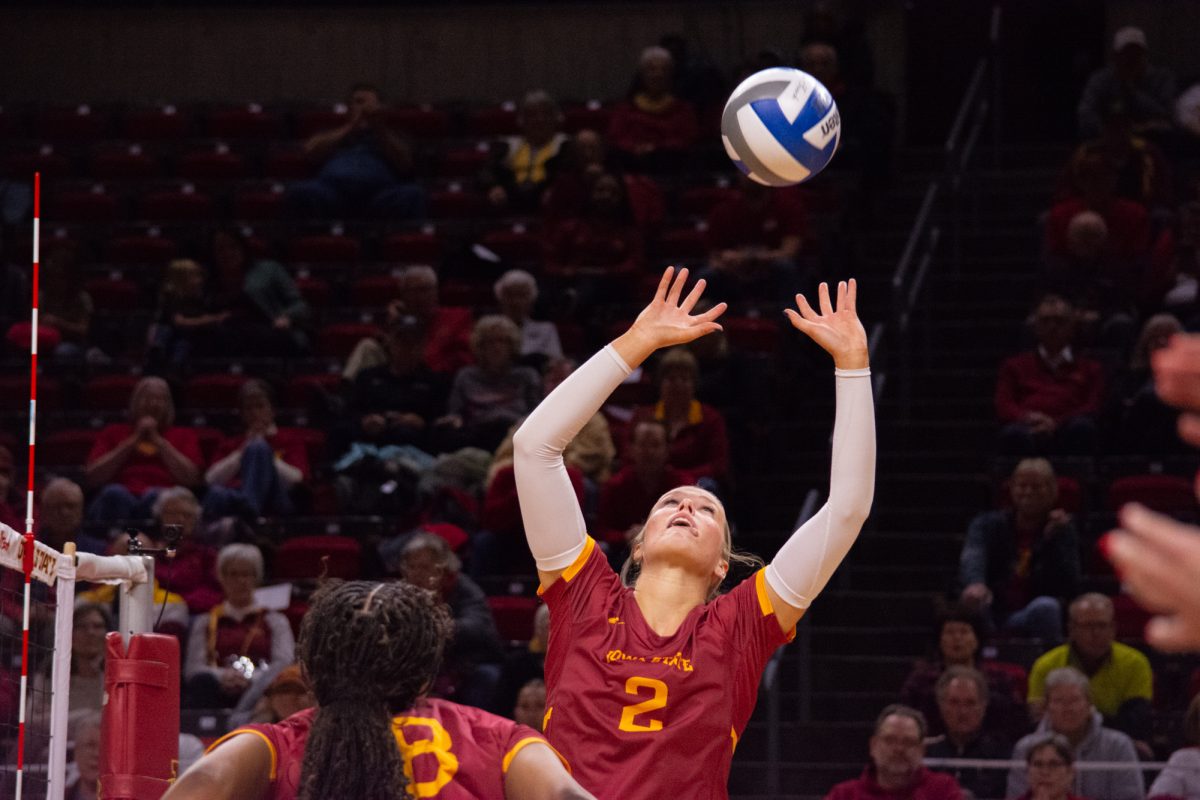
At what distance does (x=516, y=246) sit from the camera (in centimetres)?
1341

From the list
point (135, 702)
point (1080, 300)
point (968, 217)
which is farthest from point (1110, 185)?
point (135, 702)

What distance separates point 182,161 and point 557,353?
5.02 metres

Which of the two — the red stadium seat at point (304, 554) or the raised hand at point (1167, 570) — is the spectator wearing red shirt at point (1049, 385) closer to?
the red stadium seat at point (304, 554)

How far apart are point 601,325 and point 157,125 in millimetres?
5631

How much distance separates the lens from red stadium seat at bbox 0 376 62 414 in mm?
12367

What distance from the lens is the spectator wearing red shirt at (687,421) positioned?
34.6ft

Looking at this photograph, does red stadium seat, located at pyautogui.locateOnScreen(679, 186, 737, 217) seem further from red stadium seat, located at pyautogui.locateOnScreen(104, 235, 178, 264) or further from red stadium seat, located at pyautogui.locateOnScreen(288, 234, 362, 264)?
red stadium seat, located at pyautogui.locateOnScreen(104, 235, 178, 264)

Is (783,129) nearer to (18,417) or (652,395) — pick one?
(652,395)

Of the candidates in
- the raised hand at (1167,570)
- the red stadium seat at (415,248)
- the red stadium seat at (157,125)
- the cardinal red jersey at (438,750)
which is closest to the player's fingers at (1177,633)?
the raised hand at (1167,570)

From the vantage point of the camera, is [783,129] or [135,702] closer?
[135,702]

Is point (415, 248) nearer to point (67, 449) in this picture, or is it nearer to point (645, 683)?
point (67, 449)

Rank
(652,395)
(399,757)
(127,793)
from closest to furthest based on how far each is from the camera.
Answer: (399,757)
(127,793)
(652,395)

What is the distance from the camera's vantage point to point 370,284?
1333 cm

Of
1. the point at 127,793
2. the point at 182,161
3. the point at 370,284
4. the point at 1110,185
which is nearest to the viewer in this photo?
the point at 127,793
